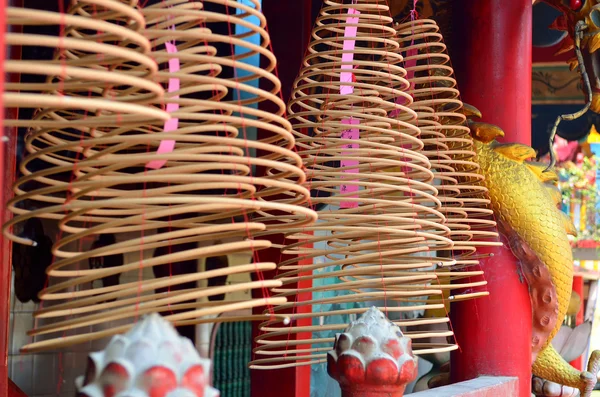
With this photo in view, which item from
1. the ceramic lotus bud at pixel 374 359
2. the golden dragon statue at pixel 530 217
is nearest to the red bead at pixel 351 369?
the ceramic lotus bud at pixel 374 359

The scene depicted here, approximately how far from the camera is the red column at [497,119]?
8.93 ft

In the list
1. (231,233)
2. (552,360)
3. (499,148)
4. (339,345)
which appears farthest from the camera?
(552,360)

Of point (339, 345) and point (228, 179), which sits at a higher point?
point (228, 179)

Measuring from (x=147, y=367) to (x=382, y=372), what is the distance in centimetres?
61

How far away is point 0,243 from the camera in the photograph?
1690 mm

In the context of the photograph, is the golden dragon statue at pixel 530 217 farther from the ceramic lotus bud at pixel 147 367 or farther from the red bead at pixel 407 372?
the ceramic lotus bud at pixel 147 367

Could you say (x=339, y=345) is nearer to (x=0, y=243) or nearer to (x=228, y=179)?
(x=228, y=179)

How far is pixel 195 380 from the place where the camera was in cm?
96

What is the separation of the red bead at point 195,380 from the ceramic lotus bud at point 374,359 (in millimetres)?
560

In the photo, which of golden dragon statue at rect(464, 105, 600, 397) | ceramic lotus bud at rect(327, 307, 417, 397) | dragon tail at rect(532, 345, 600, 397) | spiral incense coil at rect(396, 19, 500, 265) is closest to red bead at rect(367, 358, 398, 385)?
ceramic lotus bud at rect(327, 307, 417, 397)

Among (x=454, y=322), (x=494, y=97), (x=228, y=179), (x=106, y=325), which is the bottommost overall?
(x=106, y=325)

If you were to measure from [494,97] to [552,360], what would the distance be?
0.89 m

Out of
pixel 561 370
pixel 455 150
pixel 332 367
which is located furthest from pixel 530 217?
pixel 332 367

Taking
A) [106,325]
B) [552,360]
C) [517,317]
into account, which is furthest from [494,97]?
[106,325]
